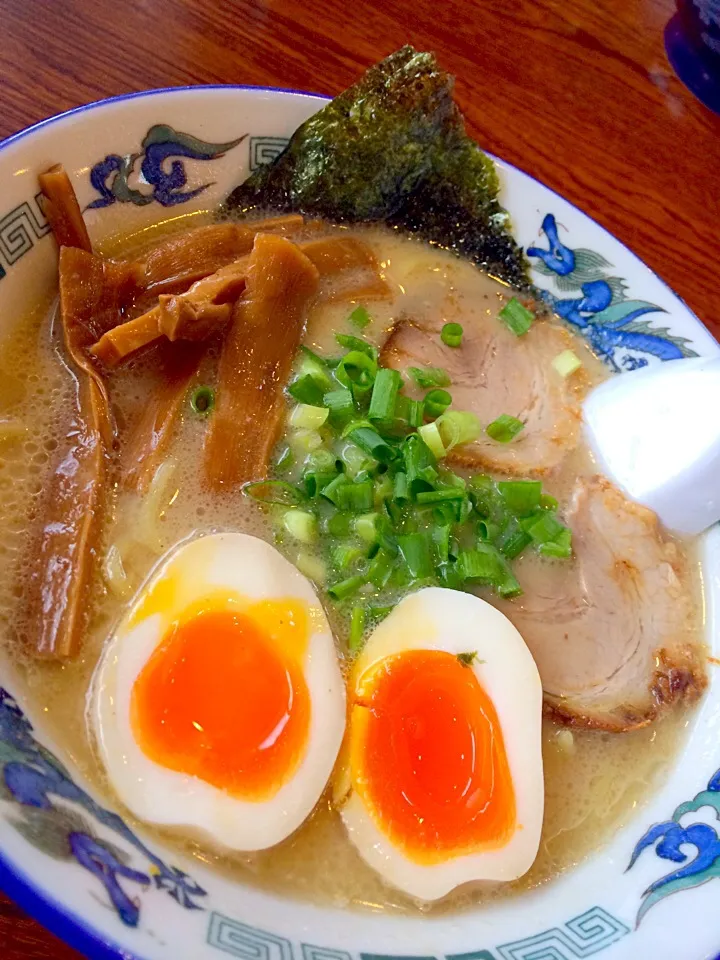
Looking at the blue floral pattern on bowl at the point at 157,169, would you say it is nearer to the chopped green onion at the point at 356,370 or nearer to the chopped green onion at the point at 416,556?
the chopped green onion at the point at 356,370

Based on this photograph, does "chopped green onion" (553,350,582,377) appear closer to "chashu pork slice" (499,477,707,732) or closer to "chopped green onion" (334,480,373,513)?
"chashu pork slice" (499,477,707,732)

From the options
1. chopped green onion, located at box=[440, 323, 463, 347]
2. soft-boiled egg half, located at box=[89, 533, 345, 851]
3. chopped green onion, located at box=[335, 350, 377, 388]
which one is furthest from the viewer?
chopped green onion, located at box=[440, 323, 463, 347]

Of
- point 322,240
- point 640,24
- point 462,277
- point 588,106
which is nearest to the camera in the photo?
point 322,240

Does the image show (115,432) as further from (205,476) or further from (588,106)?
(588,106)

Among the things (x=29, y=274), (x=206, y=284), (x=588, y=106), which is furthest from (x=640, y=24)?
(x=29, y=274)

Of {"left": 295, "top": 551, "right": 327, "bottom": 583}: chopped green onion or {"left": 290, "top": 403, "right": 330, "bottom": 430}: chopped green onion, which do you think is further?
{"left": 290, "top": 403, "right": 330, "bottom": 430}: chopped green onion

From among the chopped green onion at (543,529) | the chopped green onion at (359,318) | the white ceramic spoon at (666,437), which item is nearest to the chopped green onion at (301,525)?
the chopped green onion at (543,529)

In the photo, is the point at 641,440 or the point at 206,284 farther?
the point at 641,440

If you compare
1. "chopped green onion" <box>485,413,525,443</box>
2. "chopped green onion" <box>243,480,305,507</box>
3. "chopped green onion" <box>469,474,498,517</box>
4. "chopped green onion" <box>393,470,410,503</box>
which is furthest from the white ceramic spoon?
"chopped green onion" <box>243,480,305,507</box>
